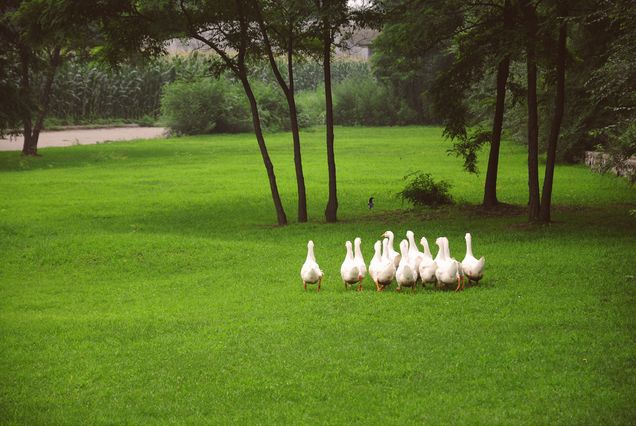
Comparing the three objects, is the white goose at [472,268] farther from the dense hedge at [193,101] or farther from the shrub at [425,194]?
the dense hedge at [193,101]

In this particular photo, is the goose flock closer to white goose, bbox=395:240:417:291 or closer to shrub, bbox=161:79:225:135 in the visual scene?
white goose, bbox=395:240:417:291

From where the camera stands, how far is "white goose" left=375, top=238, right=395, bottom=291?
502 inches

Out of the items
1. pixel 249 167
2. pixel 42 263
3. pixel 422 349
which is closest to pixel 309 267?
pixel 422 349

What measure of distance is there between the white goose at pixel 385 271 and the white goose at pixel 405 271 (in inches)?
4.3

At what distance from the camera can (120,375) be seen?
948 centimetres

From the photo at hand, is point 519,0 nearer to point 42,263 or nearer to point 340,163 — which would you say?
point 42,263

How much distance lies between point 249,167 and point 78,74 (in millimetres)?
31206

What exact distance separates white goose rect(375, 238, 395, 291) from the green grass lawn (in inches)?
7.1

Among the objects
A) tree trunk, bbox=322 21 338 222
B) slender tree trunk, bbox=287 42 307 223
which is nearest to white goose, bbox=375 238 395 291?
tree trunk, bbox=322 21 338 222

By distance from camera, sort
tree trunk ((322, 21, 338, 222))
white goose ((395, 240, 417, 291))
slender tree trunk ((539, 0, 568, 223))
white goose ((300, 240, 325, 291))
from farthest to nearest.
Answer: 1. tree trunk ((322, 21, 338, 222))
2. slender tree trunk ((539, 0, 568, 223))
3. white goose ((300, 240, 325, 291))
4. white goose ((395, 240, 417, 291))

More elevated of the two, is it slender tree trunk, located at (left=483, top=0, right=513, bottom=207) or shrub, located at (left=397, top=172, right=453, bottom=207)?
slender tree trunk, located at (left=483, top=0, right=513, bottom=207)

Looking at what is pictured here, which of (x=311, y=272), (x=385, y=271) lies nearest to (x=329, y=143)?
(x=311, y=272)

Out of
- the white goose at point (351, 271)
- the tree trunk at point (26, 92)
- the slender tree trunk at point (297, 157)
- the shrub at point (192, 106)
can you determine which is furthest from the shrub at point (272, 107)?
the white goose at point (351, 271)

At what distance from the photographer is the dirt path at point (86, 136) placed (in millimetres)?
50800
